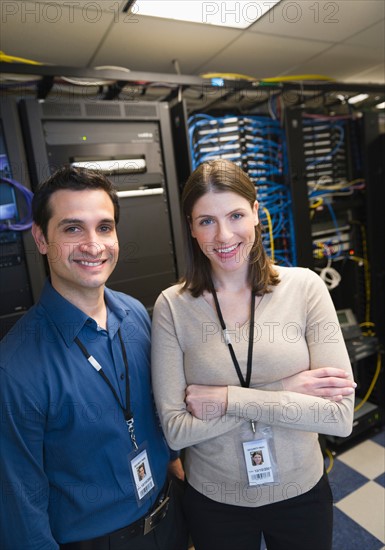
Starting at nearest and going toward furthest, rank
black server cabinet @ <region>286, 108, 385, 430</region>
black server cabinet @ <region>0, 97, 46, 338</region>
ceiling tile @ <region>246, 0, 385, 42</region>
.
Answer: black server cabinet @ <region>0, 97, 46, 338</region> < ceiling tile @ <region>246, 0, 385, 42</region> < black server cabinet @ <region>286, 108, 385, 430</region>

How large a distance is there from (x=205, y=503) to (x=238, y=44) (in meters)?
2.30

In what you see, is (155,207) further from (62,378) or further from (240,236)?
(62,378)

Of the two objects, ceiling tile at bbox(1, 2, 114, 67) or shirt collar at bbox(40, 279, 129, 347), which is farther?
ceiling tile at bbox(1, 2, 114, 67)

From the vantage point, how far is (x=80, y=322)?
1012mm

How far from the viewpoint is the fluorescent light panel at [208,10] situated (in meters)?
1.61

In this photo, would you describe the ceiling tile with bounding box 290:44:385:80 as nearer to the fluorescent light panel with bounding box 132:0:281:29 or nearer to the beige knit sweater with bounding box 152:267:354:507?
the fluorescent light panel with bounding box 132:0:281:29

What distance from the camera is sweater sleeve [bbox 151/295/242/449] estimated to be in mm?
985

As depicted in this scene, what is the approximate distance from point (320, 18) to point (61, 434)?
2.27 metres

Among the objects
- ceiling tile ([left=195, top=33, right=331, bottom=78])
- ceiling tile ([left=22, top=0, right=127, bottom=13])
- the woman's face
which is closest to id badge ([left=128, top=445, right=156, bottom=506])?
the woman's face

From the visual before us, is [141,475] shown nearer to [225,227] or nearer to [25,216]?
[225,227]

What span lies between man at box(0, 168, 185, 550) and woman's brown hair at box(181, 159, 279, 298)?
0.25m

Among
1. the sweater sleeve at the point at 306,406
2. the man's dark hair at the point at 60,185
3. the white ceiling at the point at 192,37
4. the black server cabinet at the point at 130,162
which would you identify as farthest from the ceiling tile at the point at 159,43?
the sweater sleeve at the point at 306,406

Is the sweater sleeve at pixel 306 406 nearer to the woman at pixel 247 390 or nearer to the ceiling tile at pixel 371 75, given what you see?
the woman at pixel 247 390

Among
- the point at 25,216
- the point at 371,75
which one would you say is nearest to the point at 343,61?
the point at 371,75
